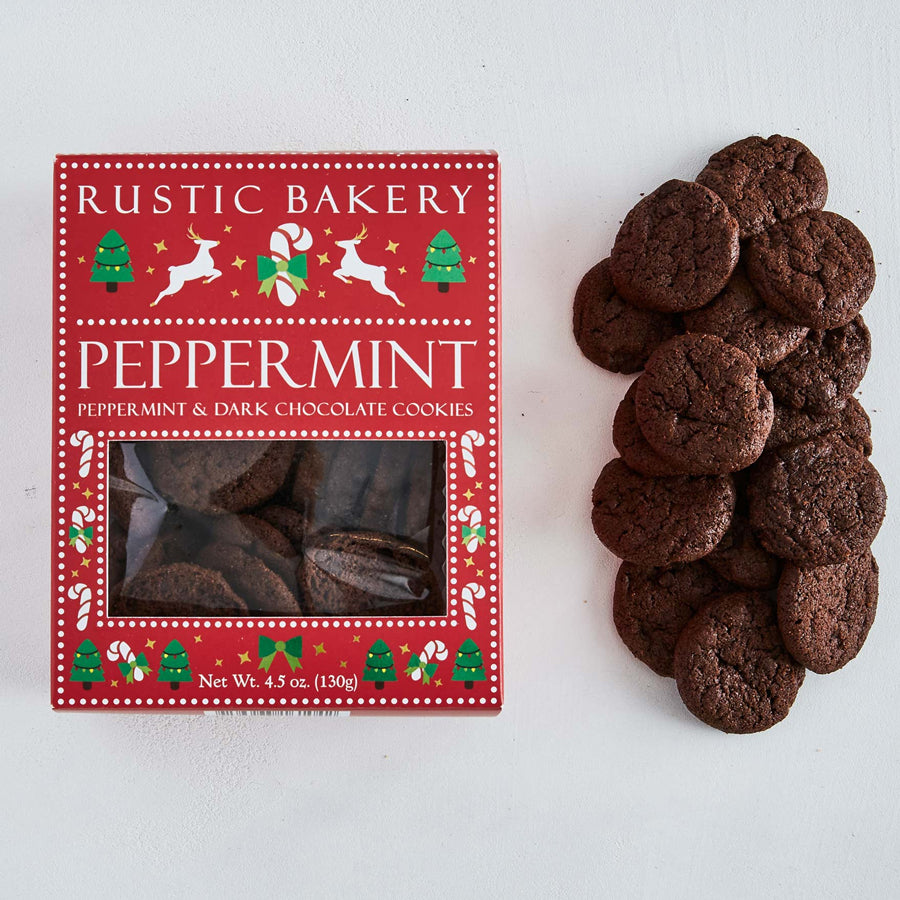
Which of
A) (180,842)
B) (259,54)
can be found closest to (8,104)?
(259,54)

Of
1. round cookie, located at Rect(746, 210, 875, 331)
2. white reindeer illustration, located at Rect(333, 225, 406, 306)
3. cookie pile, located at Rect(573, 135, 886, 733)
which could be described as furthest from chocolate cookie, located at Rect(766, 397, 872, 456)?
white reindeer illustration, located at Rect(333, 225, 406, 306)

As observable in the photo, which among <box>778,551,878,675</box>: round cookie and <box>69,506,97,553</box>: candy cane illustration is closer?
<box>69,506,97,553</box>: candy cane illustration

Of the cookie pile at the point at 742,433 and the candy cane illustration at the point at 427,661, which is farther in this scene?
the cookie pile at the point at 742,433

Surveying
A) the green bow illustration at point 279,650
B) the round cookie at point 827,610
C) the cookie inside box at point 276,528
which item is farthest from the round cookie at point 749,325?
the green bow illustration at point 279,650

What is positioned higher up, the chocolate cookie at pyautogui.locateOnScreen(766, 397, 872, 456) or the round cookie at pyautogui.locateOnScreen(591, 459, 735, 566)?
the chocolate cookie at pyautogui.locateOnScreen(766, 397, 872, 456)

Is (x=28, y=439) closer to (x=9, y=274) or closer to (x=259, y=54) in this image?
(x=9, y=274)

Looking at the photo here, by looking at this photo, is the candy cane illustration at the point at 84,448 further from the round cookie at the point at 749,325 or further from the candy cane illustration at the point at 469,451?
the round cookie at the point at 749,325

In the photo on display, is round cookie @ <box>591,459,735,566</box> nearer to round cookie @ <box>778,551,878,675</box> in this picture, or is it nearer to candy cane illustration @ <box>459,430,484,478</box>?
round cookie @ <box>778,551,878,675</box>

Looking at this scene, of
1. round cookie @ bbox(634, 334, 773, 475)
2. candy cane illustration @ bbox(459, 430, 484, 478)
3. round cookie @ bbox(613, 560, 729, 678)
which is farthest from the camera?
round cookie @ bbox(613, 560, 729, 678)
